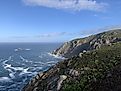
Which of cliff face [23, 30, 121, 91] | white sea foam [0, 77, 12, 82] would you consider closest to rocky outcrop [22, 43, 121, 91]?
cliff face [23, 30, 121, 91]

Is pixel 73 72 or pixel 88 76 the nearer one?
pixel 88 76

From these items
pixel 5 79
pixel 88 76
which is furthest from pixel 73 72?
pixel 5 79

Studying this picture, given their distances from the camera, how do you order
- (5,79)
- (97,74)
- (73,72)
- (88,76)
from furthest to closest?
(5,79), (73,72), (97,74), (88,76)

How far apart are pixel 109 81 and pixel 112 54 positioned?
21504mm

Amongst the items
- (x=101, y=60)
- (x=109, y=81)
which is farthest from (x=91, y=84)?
(x=101, y=60)

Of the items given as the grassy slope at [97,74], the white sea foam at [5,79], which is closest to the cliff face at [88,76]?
the grassy slope at [97,74]

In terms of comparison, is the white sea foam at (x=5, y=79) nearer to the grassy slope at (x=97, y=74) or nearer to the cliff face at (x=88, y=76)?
the cliff face at (x=88, y=76)

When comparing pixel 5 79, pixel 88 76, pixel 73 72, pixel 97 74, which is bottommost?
pixel 5 79

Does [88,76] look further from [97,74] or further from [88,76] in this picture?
[97,74]

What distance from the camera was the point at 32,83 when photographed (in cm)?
7319

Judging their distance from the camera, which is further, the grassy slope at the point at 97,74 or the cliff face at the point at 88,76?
the cliff face at the point at 88,76

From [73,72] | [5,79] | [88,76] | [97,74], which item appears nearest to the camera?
[88,76]

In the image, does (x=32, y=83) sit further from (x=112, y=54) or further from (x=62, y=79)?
(x=112, y=54)

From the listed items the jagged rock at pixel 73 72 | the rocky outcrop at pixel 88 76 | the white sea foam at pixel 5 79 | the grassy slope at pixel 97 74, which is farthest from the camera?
the white sea foam at pixel 5 79
